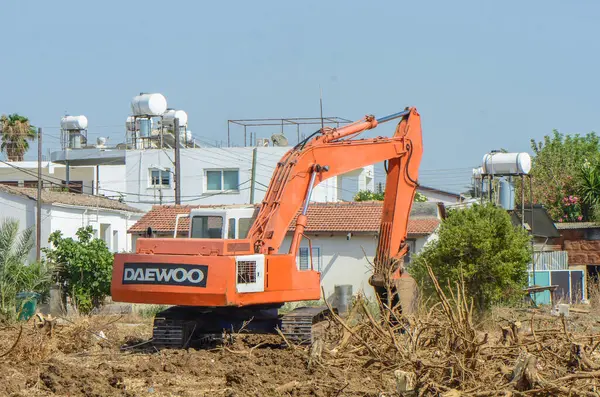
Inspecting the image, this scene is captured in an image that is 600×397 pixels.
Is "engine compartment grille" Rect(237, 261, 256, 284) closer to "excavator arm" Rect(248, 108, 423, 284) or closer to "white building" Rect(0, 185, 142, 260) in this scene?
"excavator arm" Rect(248, 108, 423, 284)

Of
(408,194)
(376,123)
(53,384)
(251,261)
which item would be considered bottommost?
(53,384)

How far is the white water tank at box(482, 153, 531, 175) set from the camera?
1340 inches

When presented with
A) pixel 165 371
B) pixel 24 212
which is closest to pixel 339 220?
pixel 24 212

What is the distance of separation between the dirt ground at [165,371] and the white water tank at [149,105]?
34.4 metres

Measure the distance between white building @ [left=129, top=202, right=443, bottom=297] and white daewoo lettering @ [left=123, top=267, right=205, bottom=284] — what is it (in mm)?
17408

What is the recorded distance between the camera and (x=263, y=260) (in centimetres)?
1631

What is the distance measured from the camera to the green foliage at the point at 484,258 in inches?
906

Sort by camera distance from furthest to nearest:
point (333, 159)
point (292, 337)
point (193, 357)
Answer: point (333, 159) → point (292, 337) → point (193, 357)

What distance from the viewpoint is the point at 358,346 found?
580 inches

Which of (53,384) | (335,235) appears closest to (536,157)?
(335,235)

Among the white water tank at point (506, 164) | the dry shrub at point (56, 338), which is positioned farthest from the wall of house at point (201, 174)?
the dry shrub at point (56, 338)

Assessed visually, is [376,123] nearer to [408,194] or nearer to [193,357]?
[408,194]

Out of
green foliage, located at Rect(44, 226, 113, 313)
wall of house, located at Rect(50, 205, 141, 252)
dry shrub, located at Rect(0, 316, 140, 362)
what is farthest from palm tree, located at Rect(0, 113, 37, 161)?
dry shrub, located at Rect(0, 316, 140, 362)

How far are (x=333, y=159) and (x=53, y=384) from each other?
7223mm
